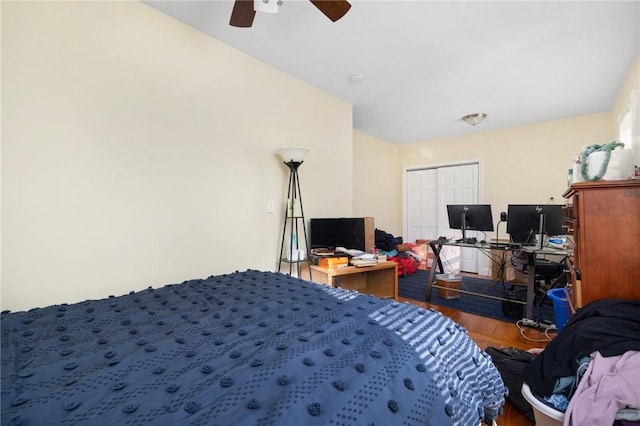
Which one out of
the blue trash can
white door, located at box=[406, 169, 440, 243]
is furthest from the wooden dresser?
white door, located at box=[406, 169, 440, 243]

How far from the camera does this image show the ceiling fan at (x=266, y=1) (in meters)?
1.58

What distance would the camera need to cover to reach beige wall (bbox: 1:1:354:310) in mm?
1465

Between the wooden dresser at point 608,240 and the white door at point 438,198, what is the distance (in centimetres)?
321

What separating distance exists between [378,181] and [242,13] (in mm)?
3766

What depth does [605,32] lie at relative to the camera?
215 centimetres

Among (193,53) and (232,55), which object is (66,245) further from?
(232,55)

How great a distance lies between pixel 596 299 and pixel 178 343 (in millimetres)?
2077

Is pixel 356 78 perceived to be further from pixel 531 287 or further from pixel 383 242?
pixel 531 287

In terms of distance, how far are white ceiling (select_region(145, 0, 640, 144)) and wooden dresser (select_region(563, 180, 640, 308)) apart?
133cm

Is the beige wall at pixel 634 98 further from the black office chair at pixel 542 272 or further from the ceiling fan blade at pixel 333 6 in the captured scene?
the ceiling fan blade at pixel 333 6

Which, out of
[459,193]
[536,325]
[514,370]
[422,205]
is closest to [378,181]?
[422,205]

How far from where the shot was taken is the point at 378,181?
5.08 metres

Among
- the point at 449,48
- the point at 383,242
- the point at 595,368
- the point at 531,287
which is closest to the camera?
the point at 595,368

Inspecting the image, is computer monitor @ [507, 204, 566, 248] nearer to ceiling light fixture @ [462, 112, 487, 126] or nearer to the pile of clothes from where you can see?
ceiling light fixture @ [462, 112, 487, 126]
